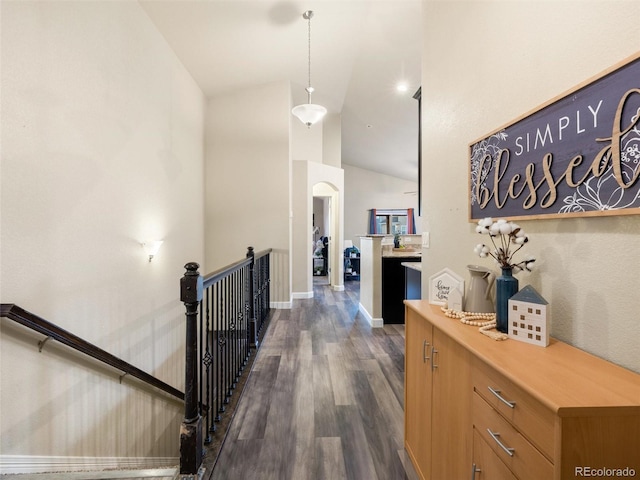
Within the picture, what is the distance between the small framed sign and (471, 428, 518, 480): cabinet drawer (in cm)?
65

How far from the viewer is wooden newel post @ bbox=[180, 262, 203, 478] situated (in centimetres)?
146

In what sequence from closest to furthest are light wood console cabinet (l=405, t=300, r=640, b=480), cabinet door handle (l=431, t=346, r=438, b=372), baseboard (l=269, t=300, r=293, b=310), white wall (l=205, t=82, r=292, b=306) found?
light wood console cabinet (l=405, t=300, r=640, b=480)
cabinet door handle (l=431, t=346, r=438, b=372)
white wall (l=205, t=82, r=292, b=306)
baseboard (l=269, t=300, r=293, b=310)

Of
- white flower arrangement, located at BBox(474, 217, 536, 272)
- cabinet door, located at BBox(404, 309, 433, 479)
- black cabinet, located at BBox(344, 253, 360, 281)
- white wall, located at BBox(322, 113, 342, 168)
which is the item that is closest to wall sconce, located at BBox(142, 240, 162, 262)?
cabinet door, located at BBox(404, 309, 433, 479)

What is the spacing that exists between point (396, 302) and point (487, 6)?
3492 mm

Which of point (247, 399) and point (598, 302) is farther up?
point (598, 302)

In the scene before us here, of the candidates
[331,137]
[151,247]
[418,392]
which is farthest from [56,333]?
[331,137]

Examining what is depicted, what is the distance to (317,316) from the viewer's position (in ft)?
15.8

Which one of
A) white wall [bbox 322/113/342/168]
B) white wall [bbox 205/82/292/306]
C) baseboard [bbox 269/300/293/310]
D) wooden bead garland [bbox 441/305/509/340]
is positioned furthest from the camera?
white wall [bbox 322/113/342/168]

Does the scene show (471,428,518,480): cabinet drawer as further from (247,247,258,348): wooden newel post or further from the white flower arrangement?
(247,247,258,348): wooden newel post

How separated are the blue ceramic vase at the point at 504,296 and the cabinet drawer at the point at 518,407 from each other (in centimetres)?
26

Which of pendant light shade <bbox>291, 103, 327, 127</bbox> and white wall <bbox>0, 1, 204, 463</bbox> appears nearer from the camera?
white wall <bbox>0, 1, 204, 463</bbox>

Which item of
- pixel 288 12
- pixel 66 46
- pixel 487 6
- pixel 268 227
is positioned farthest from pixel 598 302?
pixel 268 227

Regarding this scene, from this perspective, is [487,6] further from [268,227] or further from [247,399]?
[268,227]

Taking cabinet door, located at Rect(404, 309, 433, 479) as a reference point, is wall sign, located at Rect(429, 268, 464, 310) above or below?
above
